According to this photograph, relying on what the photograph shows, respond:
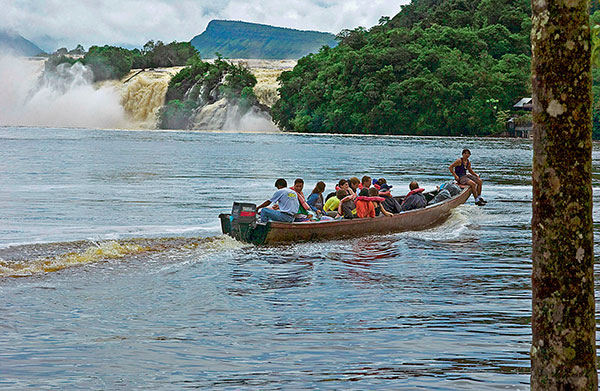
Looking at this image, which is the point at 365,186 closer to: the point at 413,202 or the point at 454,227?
the point at 413,202

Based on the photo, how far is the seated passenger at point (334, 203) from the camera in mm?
17547

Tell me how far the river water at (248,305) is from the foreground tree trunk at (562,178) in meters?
3.31

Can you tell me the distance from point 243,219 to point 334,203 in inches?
124

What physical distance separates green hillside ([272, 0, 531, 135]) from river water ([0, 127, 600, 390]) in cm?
7430

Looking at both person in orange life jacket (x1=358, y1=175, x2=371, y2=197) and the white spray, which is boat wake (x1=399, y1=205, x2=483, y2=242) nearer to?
person in orange life jacket (x1=358, y1=175, x2=371, y2=197)

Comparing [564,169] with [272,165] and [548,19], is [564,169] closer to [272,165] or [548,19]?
[548,19]

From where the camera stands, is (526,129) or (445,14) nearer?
(526,129)

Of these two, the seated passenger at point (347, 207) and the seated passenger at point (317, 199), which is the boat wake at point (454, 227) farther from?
the seated passenger at point (317, 199)

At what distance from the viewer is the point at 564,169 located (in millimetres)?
3867

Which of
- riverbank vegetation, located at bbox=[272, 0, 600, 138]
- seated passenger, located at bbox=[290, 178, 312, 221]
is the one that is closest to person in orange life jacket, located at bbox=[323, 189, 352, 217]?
seated passenger, located at bbox=[290, 178, 312, 221]

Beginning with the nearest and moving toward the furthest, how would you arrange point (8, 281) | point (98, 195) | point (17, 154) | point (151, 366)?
point (151, 366), point (8, 281), point (98, 195), point (17, 154)

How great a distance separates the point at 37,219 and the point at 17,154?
33.2m

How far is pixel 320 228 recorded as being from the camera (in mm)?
15922

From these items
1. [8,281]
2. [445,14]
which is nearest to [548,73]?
[8,281]
